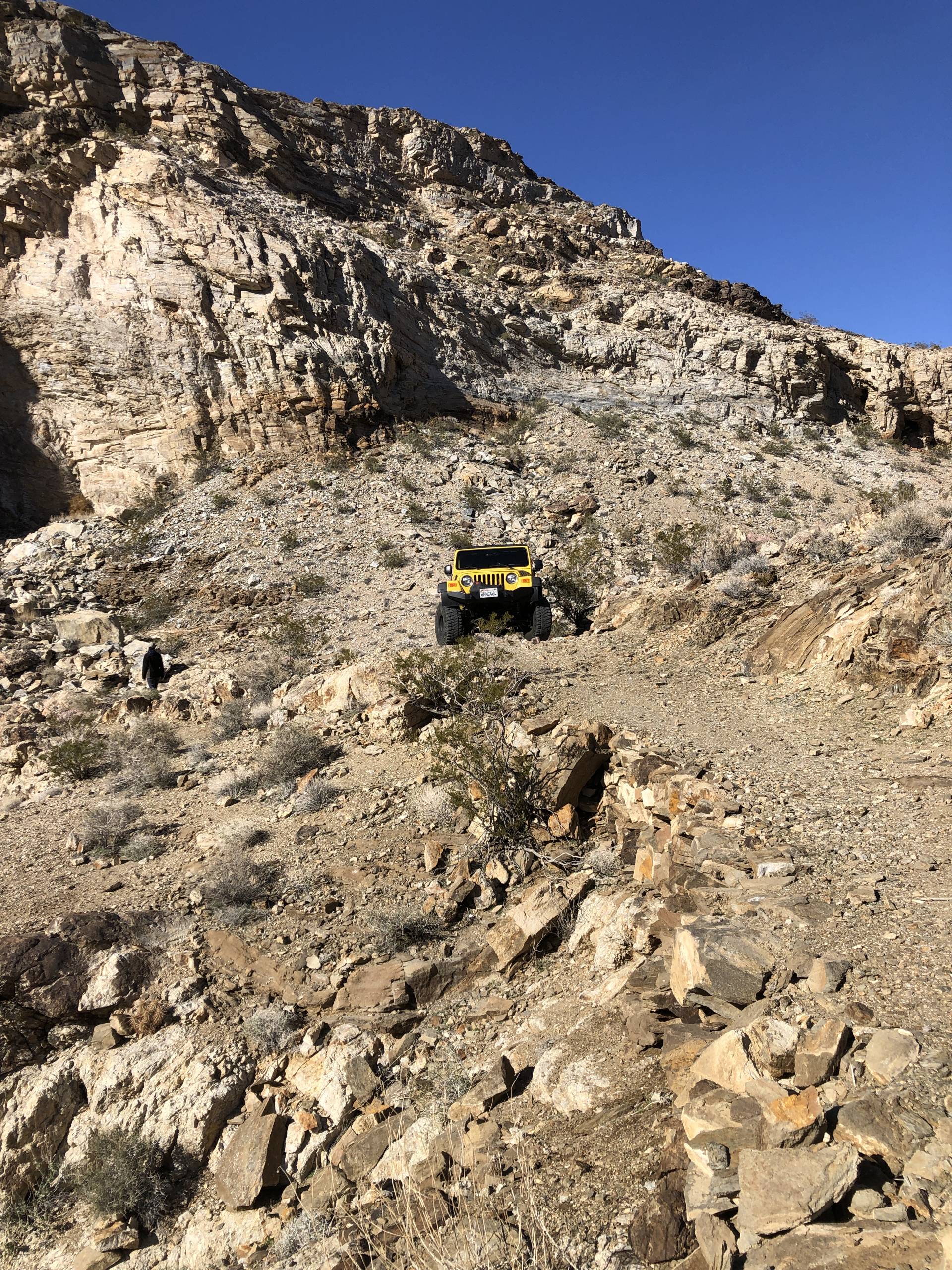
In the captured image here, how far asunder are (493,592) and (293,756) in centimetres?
473

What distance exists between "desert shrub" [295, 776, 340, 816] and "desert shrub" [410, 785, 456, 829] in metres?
0.98

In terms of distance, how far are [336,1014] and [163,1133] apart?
1.24m

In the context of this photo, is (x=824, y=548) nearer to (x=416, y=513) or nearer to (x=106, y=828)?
(x=416, y=513)

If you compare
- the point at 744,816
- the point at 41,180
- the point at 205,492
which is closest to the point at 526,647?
the point at 744,816

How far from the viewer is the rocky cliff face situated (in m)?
20.5

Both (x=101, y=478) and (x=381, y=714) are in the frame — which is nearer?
(x=381, y=714)

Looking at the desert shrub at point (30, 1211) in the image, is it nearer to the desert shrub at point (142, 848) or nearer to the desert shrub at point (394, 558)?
the desert shrub at point (142, 848)

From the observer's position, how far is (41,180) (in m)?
21.0

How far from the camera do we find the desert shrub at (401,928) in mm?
5410

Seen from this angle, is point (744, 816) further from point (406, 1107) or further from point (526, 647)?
point (526, 647)

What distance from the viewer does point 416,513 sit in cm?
1839

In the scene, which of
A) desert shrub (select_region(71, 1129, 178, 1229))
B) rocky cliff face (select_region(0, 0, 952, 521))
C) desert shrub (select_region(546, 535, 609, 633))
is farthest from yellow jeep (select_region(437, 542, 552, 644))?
rocky cliff face (select_region(0, 0, 952, 521))

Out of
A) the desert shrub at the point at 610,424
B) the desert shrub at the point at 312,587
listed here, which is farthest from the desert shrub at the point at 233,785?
the desert shrub at the point at 610,424

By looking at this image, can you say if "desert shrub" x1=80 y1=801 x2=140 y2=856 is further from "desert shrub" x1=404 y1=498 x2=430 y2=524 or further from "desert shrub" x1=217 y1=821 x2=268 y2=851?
"desert shrub" x1=404 y1=498 x2=430 y2=524
